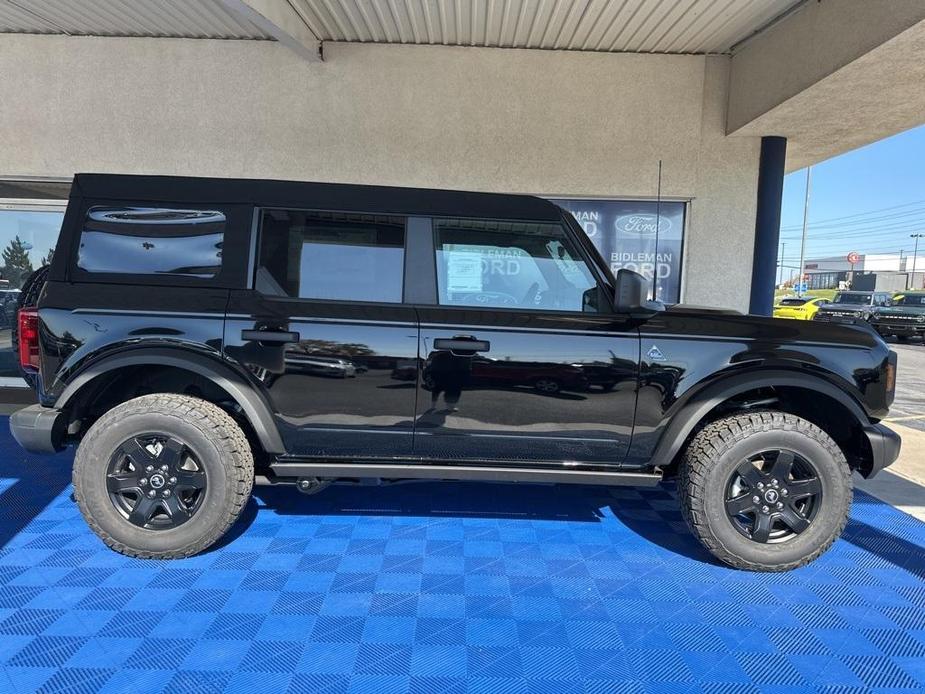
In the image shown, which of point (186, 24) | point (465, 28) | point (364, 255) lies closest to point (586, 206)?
point (465, 28)

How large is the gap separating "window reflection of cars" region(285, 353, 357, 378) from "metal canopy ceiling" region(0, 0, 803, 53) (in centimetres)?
437

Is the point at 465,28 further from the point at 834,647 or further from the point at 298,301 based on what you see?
the point at 834,647

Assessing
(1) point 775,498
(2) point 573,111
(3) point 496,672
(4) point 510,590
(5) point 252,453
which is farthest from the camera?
(2) point 573,111

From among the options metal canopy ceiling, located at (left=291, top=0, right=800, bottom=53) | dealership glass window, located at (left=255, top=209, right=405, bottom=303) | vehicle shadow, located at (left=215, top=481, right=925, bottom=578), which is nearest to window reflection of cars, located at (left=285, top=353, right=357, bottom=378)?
dealership glass window, located at (left=255, top=209, right=405, bottom=303)

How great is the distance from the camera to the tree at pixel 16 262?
6.52m

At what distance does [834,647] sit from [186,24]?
7.67 metres

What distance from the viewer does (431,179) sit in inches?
257

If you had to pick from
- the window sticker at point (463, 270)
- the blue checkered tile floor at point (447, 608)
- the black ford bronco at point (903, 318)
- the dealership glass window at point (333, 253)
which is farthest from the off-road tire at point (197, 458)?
the black ford bronco at point (903, 318)

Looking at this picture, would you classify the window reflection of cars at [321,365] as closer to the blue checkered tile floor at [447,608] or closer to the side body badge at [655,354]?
the blue checkered tile floor at [447,608]

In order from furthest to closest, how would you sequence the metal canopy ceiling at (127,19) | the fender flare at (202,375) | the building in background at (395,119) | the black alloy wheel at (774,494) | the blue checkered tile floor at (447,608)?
the building in background at (395,119) < the metal canopy ceiling at (127,19) < the black alloy wheel at (774,494) < the fender flare at (202,375) < the blue checkered tile floor at (447,608)

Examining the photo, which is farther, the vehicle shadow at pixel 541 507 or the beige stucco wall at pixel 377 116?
the beige stucco wall at pixel 377 116

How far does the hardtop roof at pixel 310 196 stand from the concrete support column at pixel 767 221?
4659 millimetres

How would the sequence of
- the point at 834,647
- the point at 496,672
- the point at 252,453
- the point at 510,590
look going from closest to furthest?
the point at 496,672 < the point at 834,647 < the point at 510,590 < the point at 252,453

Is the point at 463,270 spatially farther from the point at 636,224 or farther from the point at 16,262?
the point at 16,262
